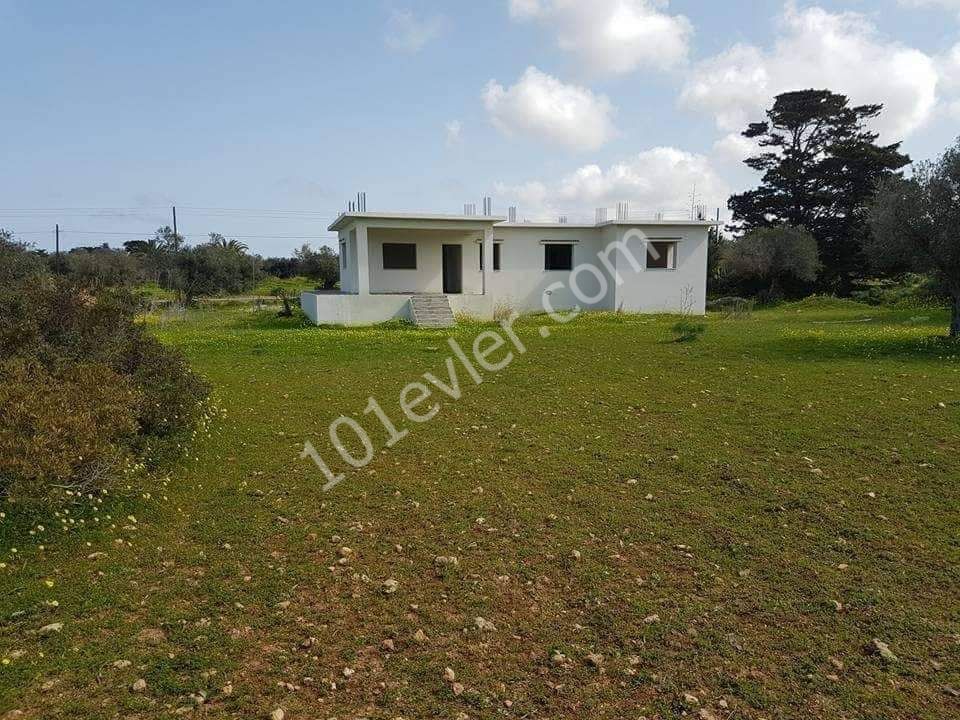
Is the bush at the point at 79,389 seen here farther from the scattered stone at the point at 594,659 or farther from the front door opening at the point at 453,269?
the front door opening at the point at 453,269

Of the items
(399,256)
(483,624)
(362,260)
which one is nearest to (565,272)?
(399,256)

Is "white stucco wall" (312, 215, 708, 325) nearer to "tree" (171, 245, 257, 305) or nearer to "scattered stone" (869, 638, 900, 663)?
"tree" (171, 245, 257, 305)

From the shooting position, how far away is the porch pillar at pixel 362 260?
18.8 metres

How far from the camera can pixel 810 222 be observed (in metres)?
35.5

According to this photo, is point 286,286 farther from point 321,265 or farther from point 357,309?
point 357,309

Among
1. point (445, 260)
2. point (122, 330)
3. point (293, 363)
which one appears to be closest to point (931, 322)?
point (445, 260)

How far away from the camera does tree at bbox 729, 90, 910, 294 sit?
3391 cm

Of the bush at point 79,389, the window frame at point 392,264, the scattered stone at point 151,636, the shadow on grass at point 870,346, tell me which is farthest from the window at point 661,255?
the scattered stone at point 151,636

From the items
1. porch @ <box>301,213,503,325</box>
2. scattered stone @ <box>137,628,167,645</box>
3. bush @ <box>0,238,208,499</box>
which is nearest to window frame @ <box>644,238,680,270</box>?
porch @ <box>301,213,503,325</box>

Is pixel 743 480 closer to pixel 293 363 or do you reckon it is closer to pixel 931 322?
pixel 293 363

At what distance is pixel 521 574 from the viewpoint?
380cm

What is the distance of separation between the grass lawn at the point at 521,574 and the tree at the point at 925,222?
5.41m

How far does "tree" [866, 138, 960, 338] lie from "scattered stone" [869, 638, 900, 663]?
414 inches

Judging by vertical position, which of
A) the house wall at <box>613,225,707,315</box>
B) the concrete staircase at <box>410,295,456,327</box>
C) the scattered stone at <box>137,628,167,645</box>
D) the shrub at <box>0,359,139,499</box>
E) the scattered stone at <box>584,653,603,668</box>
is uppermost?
the house wall at <box>613,225,707,315</box>
